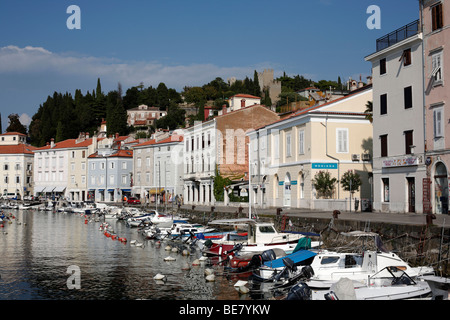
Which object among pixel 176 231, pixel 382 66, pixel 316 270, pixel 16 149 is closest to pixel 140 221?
pixel 176 231

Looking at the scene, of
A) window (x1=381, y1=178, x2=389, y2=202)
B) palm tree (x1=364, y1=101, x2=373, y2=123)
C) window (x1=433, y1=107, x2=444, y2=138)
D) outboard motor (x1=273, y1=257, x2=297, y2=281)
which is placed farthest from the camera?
palm tree (x1=364, y1=101, x2=373, y2=123)

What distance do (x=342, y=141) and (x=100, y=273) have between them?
29440mm

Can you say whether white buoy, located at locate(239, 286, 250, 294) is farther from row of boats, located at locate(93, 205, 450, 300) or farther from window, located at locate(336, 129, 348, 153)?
window, located at locate(336, 129, 348, 153)

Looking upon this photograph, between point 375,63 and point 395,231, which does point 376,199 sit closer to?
point 375,63

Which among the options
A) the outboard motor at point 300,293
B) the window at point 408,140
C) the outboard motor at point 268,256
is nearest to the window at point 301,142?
the window at point 408,140

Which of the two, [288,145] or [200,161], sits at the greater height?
[288,145]

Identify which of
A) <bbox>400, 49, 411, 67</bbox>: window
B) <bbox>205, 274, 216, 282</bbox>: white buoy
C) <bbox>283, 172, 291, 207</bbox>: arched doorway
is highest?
<bbox>400, 49, 411, 67</bbox>: window

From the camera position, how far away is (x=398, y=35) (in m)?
36.8

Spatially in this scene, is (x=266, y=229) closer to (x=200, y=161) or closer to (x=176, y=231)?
(x=176, y=231)

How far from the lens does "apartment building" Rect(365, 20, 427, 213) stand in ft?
114

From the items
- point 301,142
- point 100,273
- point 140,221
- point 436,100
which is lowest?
point 100,273

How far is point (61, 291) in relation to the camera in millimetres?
21953

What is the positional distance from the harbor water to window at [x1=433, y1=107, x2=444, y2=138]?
56.8 feet

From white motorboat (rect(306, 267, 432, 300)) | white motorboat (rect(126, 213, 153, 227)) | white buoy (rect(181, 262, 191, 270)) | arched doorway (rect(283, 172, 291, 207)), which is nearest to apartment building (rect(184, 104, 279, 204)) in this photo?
white motorboat (rect(126, 213, 153, 227))
